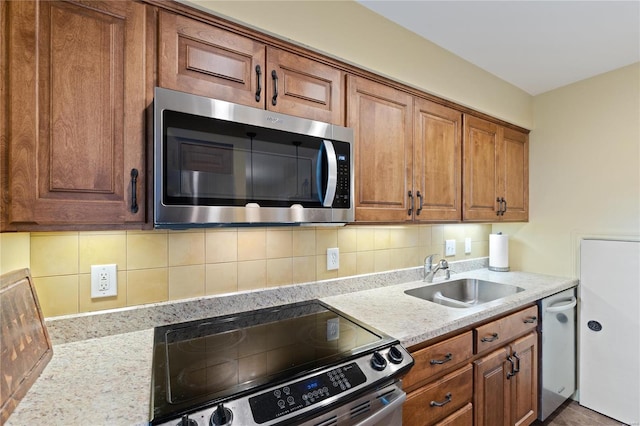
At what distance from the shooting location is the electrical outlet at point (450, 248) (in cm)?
224

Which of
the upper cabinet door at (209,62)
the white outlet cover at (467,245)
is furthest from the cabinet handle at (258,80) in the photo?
the white outlet cover at (467,245)

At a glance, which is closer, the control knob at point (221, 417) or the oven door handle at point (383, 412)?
the control knob at point (221, 417)

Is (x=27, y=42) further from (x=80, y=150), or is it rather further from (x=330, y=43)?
(x=330, y=43)

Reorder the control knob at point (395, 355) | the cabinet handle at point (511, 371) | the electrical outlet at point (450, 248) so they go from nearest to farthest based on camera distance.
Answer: the control knob at point (395, 355) < the cabinet handle at point (511, 371) < the electrical outlet at point (450, 248)

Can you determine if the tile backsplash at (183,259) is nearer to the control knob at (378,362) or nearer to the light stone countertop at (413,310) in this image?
the light stone countertop at (413,310)

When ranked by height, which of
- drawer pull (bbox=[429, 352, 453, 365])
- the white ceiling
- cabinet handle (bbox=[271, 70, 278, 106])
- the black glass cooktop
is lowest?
drawer pull (bbox=[429, 352, 453, 365])

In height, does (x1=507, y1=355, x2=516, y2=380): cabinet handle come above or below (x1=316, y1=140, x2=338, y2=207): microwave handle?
below

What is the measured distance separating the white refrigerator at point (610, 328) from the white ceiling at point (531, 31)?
1.25 meters

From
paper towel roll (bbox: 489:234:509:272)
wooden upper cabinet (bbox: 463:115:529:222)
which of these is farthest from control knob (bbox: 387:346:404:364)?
paper towel roll (bbox: 489:234:509:272)

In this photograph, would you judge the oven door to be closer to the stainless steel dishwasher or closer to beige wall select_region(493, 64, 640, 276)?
the stainless steel dishwasher

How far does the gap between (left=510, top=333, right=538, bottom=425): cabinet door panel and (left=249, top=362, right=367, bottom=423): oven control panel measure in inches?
48.4

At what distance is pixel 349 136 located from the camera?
131 centimetres

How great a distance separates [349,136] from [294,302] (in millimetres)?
892

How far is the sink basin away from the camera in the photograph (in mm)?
1921
